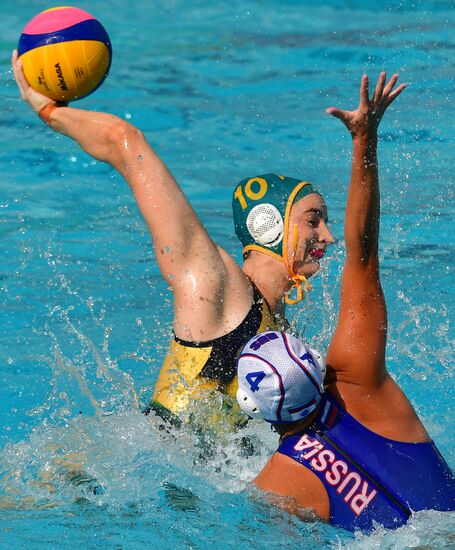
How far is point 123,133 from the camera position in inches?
161

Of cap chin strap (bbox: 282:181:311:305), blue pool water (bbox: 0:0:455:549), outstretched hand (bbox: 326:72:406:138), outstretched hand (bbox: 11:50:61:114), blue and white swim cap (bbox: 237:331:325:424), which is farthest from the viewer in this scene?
cap chin strap (bbox: 282:181:311:305)

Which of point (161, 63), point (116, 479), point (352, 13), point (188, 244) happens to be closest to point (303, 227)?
point (188, 244)

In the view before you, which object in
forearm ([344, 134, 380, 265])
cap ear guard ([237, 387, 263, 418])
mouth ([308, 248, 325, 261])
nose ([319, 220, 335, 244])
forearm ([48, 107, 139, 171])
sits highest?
forearm ([48, 107, 139, 171])

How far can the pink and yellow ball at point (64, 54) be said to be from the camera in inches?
174

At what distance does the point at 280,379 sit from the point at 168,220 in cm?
90

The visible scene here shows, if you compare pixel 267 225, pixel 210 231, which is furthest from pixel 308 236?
pixel 210 231

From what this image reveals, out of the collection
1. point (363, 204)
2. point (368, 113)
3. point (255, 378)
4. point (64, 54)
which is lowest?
point (255, 378)

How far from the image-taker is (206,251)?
420 cm

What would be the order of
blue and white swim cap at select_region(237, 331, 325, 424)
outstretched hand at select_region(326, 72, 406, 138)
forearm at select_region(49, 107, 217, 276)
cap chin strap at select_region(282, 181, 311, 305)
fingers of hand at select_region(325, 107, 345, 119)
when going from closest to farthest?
fingers of hand at select_region(325, 107, 345, 119), outstretched hand at select_region(326, 72, 406, 138), blue and white swim cap at select_region(237, 331, 325, 424), forearm at select_region(49, 107, 217, 276), cap chin strap at select_region(282, 181, 311, 305)

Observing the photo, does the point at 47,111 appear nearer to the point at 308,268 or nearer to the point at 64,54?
the point at 64,54

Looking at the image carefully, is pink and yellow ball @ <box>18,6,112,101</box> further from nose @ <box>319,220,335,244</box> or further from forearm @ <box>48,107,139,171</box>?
nose @ <box>319,220,335,244</box>

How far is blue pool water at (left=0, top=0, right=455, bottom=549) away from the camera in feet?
13.9

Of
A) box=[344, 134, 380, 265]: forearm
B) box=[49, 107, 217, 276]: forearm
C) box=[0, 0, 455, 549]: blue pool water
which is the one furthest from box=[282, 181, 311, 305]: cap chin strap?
box=[344, 134, 380, 265]: forearm

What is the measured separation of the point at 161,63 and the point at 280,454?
7471mm
